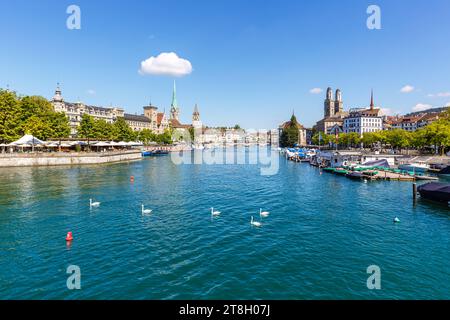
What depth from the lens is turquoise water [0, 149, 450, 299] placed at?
55.2 feet

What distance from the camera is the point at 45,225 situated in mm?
27906

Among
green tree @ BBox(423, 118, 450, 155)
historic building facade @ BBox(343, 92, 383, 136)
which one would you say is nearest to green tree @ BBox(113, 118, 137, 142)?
green tree @ BBox(423, 118, 450, 155)

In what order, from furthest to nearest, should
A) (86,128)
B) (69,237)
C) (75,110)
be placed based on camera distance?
1. (75,110)
2. (86,128)
3. (69,237)

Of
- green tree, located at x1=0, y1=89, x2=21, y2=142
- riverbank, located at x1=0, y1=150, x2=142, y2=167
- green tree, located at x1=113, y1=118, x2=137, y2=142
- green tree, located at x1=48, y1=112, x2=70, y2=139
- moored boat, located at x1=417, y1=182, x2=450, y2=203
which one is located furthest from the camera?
green tree, located at x1=113, y1=118, x2=137, y2=142

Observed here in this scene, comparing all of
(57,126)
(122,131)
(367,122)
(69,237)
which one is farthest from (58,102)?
(367,122)

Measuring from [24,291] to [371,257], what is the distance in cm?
2533

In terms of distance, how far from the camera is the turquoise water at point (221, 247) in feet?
55.2

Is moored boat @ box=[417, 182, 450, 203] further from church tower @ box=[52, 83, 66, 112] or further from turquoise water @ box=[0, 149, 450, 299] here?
church tower @ box=[52, 83, 66, 112]

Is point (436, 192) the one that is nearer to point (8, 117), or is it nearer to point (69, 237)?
point (69, 237)

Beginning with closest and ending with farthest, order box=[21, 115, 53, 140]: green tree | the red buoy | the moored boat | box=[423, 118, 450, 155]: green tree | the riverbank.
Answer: the red buoy < the moored boat < the riverbank < box=[423, 118, 450, 155]: green tree < box=[21, 115, 53, 140]: green tree

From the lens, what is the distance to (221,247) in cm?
2306
